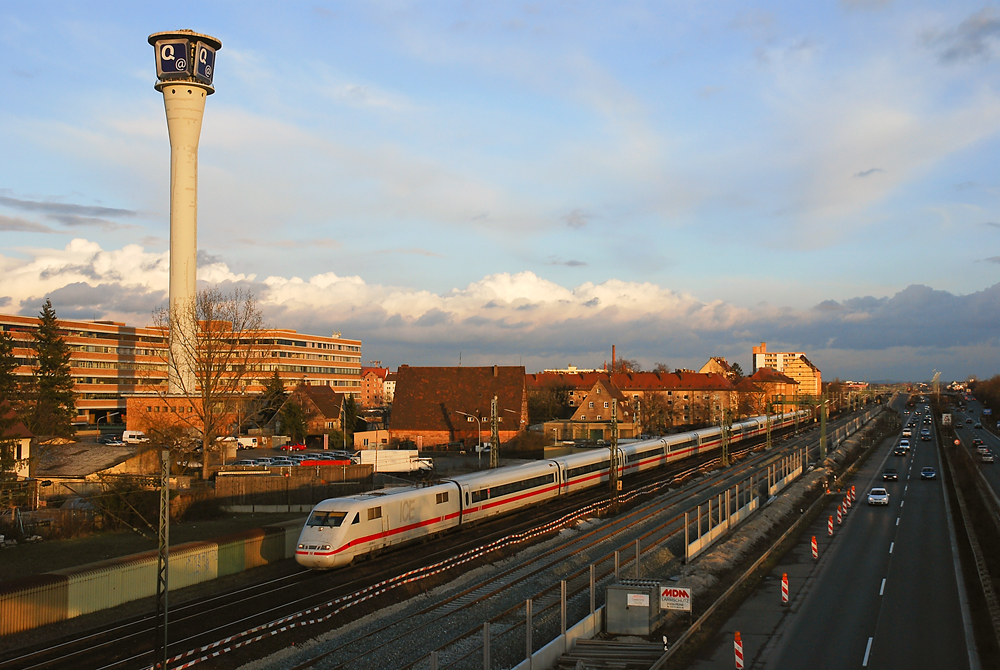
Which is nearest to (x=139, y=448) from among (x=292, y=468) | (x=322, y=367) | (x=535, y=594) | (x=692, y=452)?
(x=292, y=468)

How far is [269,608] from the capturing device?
73.3 ft

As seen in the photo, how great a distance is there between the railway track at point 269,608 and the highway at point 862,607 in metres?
10.0

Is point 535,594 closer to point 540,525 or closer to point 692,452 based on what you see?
point 540,525

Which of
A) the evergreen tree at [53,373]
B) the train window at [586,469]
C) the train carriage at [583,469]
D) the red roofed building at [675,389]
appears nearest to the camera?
the train carriage at [583,469]

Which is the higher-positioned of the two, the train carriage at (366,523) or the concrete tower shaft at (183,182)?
the concrete tower shaft at (183,182)

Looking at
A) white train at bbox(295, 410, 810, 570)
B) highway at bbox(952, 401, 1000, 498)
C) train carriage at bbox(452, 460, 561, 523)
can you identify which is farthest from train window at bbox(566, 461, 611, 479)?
highway at bbox(952, 401, 1000, 498)

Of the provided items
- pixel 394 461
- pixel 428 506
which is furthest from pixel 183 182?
pixel 428 506

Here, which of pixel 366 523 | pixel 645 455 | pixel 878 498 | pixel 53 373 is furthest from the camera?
pixel 53 373

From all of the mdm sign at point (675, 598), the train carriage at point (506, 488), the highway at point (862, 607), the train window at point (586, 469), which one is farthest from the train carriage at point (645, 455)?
the mdm sign at point (675, 598)

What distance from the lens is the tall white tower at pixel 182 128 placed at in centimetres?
8031

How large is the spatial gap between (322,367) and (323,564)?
404 ft

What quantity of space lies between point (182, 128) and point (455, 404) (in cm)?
4243

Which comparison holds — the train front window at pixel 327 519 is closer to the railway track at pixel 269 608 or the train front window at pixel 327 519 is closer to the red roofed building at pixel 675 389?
the railway track at pixel 269 608

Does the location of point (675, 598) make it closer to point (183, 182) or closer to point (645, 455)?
point (645, 455)
